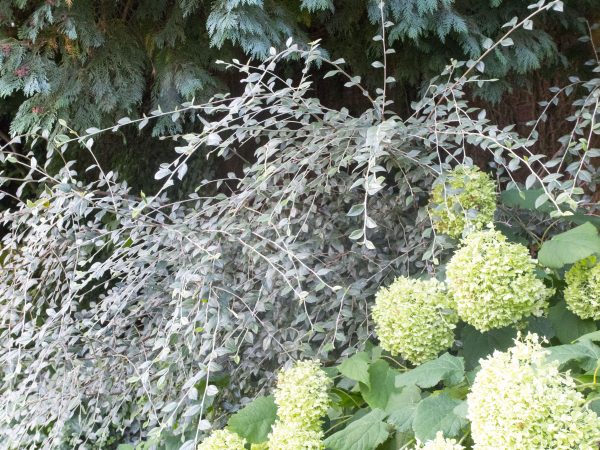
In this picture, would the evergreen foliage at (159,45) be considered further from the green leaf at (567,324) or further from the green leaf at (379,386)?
the green leaf at (379,386)

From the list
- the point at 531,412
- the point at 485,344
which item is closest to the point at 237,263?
the point at 485,344

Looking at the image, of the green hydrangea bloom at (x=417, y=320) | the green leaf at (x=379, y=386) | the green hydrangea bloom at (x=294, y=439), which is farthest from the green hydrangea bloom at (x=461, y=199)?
the green hydrangea bloom at (x=294, y=439)

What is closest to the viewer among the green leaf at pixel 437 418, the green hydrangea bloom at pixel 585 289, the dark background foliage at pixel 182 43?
the green leaf at pixel 437 418

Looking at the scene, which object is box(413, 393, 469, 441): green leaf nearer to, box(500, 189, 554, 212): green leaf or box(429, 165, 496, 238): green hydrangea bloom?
box(429, 165, 496, 238): green hydrangea bloom

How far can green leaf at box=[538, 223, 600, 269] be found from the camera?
1.55 m

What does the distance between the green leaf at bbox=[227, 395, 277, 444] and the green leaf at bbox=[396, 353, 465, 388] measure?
14.3 inches

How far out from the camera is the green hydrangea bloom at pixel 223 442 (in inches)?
59.7

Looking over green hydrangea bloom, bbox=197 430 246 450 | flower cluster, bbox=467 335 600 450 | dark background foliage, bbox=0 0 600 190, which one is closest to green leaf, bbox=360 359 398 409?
green hydrangea bloom, bbox=197 430 246 450

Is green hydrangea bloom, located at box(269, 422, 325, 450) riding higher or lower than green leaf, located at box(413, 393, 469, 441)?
lower

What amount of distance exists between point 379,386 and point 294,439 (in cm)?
26

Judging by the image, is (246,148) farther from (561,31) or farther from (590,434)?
(590,434)

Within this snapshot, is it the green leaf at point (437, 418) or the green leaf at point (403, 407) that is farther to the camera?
the green leaf at point (403, 407)

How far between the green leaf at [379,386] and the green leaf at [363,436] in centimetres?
10

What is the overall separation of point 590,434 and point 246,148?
3.25 meters
